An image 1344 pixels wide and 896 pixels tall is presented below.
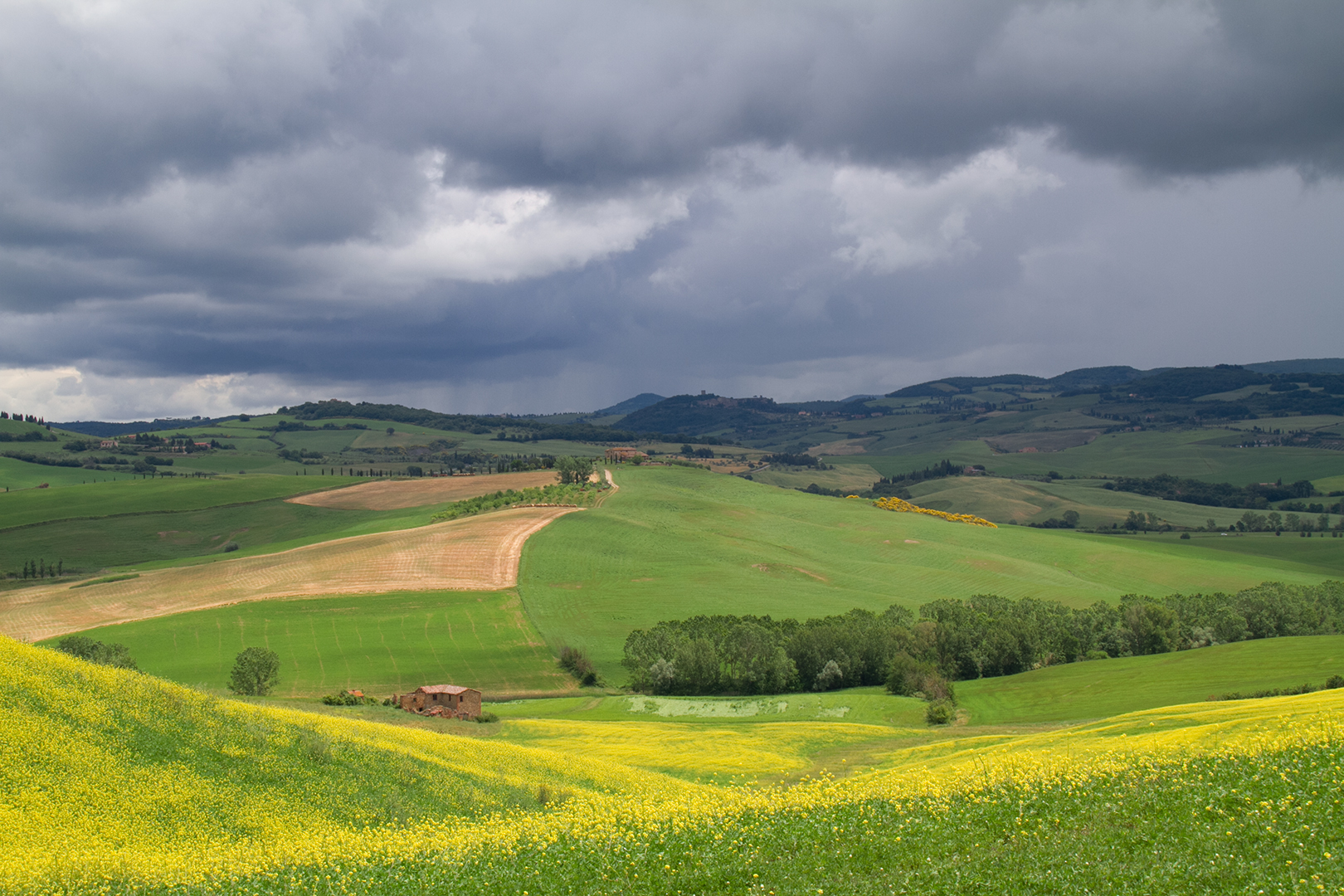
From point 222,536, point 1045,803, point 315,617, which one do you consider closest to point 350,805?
point 1045,803

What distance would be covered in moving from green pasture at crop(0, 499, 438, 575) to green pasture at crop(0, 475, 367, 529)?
4685mm

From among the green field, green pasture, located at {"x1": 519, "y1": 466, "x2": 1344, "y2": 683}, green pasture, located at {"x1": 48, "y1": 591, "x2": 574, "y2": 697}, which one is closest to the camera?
the green field

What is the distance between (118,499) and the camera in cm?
18112

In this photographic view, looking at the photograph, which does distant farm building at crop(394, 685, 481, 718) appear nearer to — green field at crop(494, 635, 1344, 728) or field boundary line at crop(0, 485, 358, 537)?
green field at crop(494, 635, 1344, 728)

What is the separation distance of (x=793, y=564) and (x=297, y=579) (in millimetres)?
80721

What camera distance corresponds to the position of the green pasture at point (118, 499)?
543 feet

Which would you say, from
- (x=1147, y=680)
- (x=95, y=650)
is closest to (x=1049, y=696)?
(x=1147, y=680)

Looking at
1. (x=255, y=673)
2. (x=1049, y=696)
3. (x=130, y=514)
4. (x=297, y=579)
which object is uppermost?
(x=130, y=514)

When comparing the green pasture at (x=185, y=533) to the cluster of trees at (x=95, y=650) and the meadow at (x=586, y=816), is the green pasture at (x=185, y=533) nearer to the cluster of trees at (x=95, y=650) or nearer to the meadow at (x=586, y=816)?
the cluster of trees at (x=95, y=650)

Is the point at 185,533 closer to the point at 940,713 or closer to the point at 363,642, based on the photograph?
the point at 363,642

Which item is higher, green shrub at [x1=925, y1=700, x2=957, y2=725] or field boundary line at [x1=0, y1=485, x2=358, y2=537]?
field boundary line at [x1=0, y1=485, x2=358, y2=537]

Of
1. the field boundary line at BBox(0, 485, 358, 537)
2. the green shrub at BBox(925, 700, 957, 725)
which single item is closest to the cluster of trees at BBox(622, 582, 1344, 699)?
the green shrub at BBox(925, 700, 957, 725)

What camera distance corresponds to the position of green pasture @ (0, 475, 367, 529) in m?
165

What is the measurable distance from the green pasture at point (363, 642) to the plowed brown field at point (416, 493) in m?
68.3
